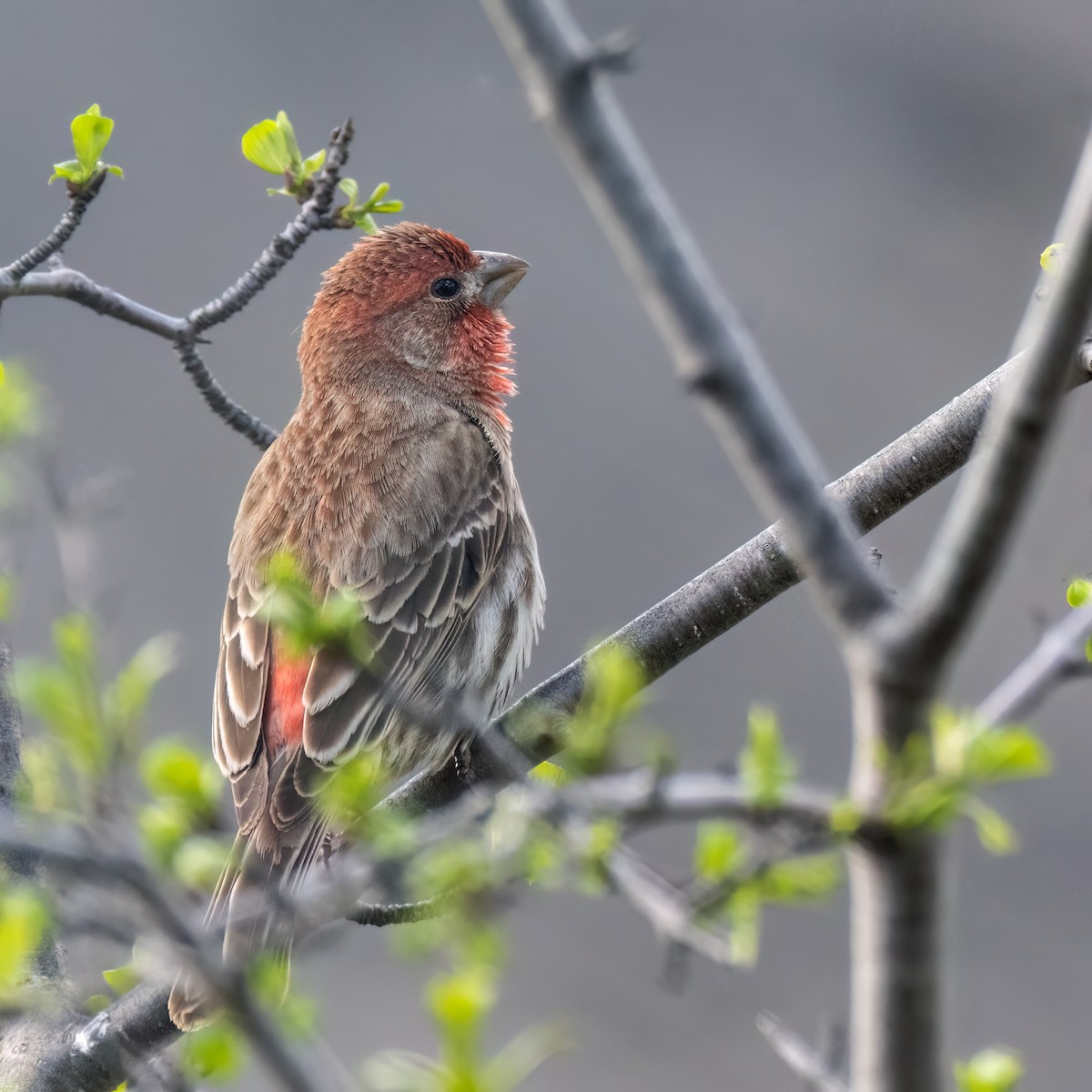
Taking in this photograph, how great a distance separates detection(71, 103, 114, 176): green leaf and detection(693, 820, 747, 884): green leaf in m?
1.51

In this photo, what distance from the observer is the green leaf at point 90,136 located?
1.89m

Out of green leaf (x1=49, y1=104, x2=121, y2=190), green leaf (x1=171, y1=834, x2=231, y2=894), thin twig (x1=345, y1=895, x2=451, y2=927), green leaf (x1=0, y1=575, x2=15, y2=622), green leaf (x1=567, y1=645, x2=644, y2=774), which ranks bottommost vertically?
thin twig (x1=345, y1=895, x2=451, y2=927)

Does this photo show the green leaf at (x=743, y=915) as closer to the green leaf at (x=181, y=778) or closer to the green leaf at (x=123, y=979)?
the green leaf at (x=181, y=778)

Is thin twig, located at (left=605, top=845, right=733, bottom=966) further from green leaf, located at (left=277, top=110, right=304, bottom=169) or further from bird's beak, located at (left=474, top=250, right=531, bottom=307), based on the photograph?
bird's beak, located at (left=474, top=250, right=531, bottom=307)

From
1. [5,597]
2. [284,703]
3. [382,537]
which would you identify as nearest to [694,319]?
[5,597]

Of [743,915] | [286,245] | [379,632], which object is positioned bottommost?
[743,915]

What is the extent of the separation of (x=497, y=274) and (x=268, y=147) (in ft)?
3.60

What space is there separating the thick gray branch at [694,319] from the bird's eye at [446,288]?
7.69 feet

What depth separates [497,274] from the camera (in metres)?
3.09

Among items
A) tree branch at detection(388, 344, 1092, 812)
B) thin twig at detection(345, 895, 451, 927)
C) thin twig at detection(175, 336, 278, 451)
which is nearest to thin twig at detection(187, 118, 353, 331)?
thin twig at detection(175, 336, 278, 451)

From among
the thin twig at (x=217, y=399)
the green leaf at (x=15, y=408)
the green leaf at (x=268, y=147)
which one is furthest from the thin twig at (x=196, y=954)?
the thin twig at (x=217, y=399)

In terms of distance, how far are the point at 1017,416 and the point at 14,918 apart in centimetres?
54

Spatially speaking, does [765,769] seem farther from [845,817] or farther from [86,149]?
[86,149]

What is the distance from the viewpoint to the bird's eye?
3.04 metres
